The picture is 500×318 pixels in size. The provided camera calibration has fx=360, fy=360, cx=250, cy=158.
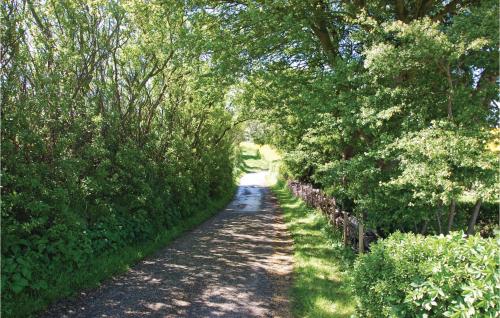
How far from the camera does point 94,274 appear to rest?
25.5 feet

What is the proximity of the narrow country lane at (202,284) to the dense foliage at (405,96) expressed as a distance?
273cm

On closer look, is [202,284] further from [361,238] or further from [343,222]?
[343,222]

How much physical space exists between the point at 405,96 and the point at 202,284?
18.5 ft

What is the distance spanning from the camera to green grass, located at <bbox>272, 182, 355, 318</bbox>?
254 inches

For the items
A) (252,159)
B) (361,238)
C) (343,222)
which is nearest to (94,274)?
(361,238)

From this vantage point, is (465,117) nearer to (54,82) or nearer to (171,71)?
(54,82)

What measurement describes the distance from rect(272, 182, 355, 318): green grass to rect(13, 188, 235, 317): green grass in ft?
13.5

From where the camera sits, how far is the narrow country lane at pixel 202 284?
646 centimetres

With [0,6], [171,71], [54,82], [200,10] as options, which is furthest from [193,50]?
[0,6]

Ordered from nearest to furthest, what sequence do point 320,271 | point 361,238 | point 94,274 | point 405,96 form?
point 405,96, point 94,274, point 361,238, point 320,271

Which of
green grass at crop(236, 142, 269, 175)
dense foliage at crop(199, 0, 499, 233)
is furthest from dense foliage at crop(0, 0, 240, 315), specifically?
green grass at crop(236, 142, 269, 175)

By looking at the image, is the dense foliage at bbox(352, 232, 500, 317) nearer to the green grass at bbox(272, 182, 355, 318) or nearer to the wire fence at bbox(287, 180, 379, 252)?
the green grass at bbox(272, 182, 355, 318)

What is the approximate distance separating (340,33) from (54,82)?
26.9 feet

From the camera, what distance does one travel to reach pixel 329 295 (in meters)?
6.93
